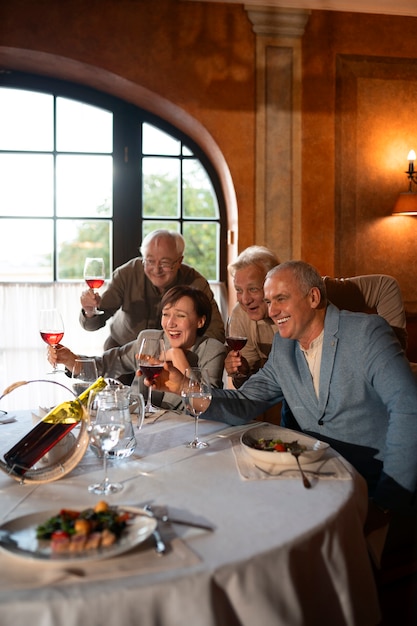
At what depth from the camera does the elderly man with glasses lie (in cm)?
382

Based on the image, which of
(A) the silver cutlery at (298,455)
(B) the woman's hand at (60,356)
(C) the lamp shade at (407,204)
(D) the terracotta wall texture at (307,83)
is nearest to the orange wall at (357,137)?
(D) the terracotta wall texture at (307,83)

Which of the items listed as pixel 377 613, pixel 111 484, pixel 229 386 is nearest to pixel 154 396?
pixel 111 484

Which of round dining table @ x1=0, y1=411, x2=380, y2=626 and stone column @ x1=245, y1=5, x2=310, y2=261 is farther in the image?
stone column @ x1=245, y1=5, x2=310, y2=261

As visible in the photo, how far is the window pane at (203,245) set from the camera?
5.50 metres

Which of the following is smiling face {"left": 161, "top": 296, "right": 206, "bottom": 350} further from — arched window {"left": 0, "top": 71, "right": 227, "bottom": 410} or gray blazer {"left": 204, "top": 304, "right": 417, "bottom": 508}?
arched window {"left": 0, "top": 71, "right": 227, "bottom": 410}

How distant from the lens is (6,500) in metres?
1.55

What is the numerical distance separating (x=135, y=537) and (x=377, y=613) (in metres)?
0.62

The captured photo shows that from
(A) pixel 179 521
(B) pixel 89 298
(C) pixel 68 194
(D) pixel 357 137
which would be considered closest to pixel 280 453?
(A) pixel 179 521

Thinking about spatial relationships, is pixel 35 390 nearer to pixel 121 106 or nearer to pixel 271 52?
pixel 121 106

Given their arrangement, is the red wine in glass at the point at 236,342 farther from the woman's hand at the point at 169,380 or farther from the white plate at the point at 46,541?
the white plate at the point at 46,541

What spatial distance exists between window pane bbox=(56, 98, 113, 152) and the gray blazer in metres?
3.40

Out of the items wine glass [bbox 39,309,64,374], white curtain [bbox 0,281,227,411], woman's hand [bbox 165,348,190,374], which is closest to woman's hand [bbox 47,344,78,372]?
wine glass [bbox 39,309,64,374]

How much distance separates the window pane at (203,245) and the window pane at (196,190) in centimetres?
9

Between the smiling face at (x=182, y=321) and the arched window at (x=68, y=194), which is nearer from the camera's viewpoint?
the smiling face at (x=182, y=321)
